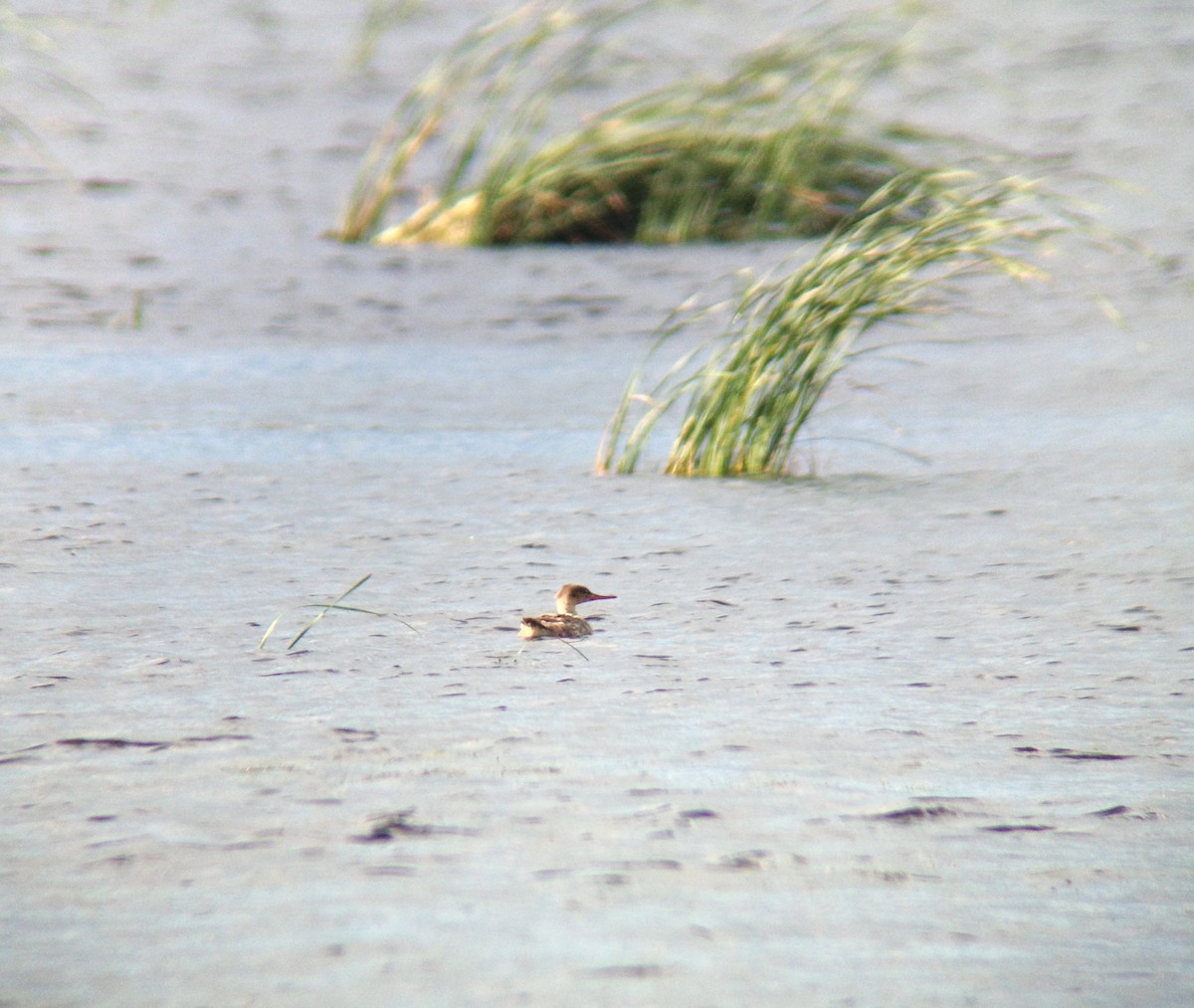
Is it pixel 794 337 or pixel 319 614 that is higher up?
pixel 794 337

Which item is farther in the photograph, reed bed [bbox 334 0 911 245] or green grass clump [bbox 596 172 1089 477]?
reed bed [bbox 334 0 911 245]

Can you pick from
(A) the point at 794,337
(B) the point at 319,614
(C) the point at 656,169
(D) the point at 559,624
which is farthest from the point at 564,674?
(C) the point at 656,169

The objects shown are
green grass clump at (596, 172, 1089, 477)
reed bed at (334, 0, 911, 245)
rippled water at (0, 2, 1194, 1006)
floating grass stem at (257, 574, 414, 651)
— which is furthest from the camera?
reed bed at (334, 0, 911, 245)

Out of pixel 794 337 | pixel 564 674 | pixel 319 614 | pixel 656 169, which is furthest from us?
pixel 656 169

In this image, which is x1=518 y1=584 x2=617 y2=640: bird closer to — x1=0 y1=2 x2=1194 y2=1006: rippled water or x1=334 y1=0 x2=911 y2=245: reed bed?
Result: x1=0 y1=2 x2=1194 y2=1006: rippled water

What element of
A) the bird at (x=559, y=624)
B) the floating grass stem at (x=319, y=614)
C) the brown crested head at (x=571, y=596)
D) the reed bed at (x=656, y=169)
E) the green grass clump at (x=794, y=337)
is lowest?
the floating grass stem at (x=319, y=614)

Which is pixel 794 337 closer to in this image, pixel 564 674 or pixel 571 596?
pixel 571 596

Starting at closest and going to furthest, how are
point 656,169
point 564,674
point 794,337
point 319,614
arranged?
point 564,674 < point 319,614 < point 794,337 < point 656,169

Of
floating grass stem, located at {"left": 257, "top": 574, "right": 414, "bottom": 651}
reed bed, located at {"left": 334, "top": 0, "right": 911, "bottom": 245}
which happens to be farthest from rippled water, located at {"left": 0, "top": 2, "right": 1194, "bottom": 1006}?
reed bed, located at {"left": 334, "top": 0, "right": 911, "bottom": 245}

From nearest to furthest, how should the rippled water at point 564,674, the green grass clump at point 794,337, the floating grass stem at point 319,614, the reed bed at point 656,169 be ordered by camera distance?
1. the rippled water at point 564,674
2. the floating grass stem at point 319,614
3. the green grass clump at point 794,337
4. the reed bed at point 656,169

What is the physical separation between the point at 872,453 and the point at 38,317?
1939 millimetres

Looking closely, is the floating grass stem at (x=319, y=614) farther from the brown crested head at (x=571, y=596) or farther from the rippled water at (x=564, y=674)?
the brown crested head at (x=571, y=596)

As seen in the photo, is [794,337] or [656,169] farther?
[656,169]

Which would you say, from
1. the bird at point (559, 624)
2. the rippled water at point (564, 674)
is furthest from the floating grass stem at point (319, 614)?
the bird at point (559, 624)
